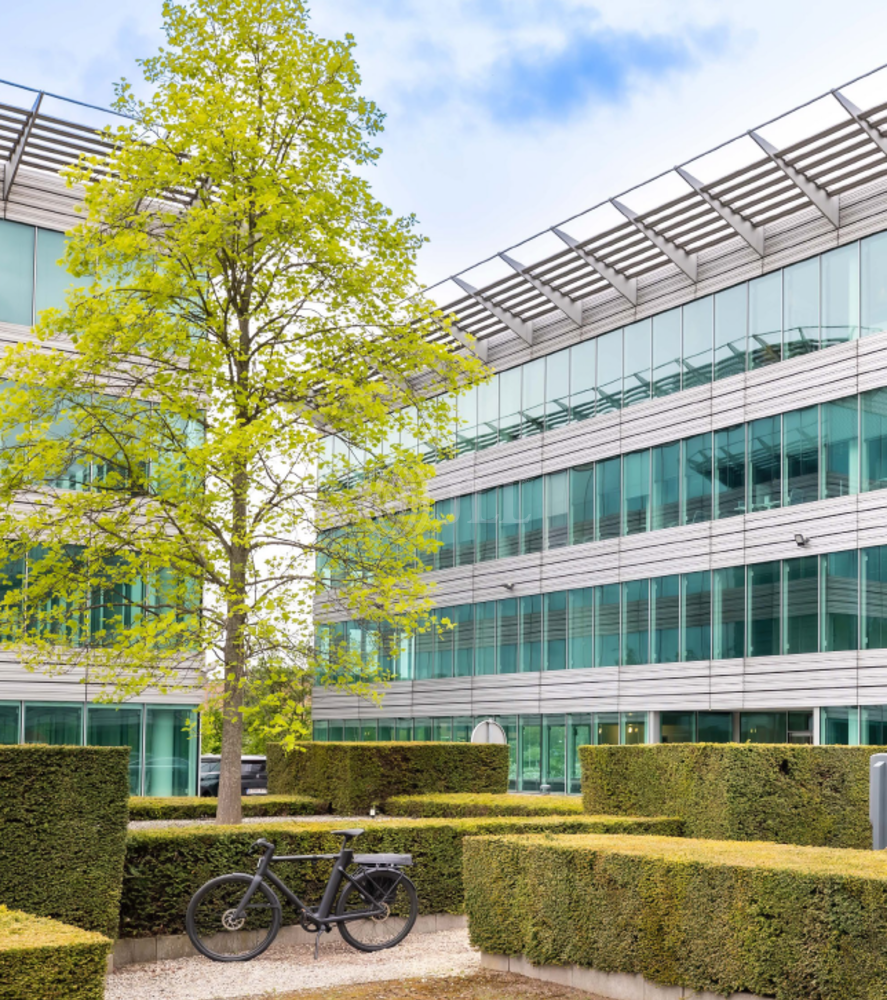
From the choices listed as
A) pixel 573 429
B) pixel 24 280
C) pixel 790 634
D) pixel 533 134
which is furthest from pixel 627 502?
pixel 533 134

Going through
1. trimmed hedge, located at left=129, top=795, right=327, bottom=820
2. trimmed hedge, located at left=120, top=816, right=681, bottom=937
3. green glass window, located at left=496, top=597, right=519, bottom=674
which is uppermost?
green glass window, located at left=496, top=597, right=519, bottom=674

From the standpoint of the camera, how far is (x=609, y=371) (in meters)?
38.3

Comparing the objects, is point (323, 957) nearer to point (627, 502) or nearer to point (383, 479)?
point (383, 479)

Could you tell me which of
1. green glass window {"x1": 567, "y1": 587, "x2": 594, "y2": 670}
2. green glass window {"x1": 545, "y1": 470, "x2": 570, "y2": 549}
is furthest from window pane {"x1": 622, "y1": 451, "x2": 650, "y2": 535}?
green glass window {"x1": 545, "y1": 470, "x2": 570, "y2": 549}

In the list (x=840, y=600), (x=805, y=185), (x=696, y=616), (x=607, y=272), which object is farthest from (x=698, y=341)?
(x=840, y=600)

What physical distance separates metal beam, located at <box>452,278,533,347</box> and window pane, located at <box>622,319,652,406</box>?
4.52m

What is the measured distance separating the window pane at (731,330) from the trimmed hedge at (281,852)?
20.5 m

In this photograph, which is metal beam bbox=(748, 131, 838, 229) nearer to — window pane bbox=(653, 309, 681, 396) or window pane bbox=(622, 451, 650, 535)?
window pane bbox=(653, 309, 681, 396)

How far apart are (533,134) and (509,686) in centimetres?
2718

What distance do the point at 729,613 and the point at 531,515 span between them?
10176 mm

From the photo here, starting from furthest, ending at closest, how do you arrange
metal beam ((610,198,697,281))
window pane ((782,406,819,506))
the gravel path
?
metal beam ((610,198,697,281))
window pane ((782,406,819,506))
the gravel path

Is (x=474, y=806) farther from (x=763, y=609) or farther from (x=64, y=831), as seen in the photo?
(x=763, y=609)

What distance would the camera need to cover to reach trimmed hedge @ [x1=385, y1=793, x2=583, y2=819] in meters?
19.1

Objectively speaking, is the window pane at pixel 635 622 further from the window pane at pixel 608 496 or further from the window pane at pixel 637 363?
the window pane at pixel 637 363
